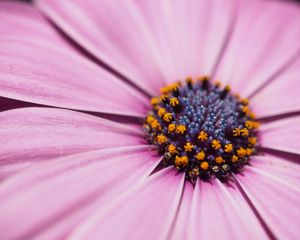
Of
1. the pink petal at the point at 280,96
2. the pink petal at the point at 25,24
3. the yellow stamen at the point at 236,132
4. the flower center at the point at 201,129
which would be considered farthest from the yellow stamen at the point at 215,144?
the pink petal at the point at 25,24

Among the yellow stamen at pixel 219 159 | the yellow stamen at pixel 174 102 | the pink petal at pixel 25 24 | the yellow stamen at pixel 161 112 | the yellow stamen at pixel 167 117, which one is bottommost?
the yellow stamen at pixel 219 159

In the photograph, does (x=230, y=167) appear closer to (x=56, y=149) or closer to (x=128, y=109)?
(x=128, y=109)

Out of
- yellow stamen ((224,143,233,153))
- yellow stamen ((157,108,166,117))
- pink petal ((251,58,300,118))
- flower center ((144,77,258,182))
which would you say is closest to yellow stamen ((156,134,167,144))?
flower center ((144,77,258,182))

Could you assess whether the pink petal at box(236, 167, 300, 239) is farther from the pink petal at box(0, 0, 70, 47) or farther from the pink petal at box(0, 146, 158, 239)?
the pink petal at box(0, 0, 70, 47)

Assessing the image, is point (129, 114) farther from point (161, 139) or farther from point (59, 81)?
point (59, 81)

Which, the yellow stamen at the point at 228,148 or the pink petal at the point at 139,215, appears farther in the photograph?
the yellow stamen at the point at 228,148

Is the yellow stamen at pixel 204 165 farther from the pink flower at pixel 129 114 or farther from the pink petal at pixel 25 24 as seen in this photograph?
the pink petal at pixel 25 24
